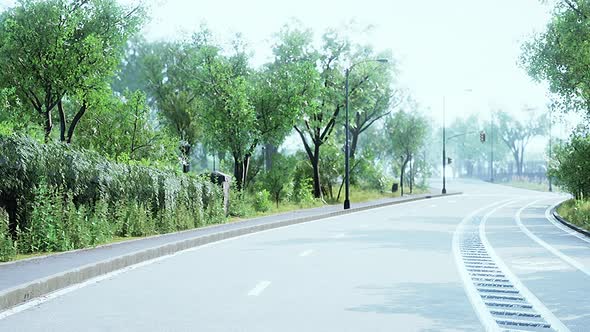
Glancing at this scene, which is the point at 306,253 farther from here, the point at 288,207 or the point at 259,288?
the point at 288,207

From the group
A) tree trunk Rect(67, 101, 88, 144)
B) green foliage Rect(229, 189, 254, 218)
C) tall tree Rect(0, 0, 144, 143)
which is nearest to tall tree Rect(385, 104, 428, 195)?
tree trunk Rect(67, 101, 88, 144)

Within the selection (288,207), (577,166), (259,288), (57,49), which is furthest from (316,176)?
(259,288)

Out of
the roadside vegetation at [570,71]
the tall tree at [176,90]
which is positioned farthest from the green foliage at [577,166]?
the tall tree at [176,90]

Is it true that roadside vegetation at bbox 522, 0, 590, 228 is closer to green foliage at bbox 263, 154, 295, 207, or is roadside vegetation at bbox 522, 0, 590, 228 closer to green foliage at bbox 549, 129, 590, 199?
green foliage at bbox 549, 129, 590, 199

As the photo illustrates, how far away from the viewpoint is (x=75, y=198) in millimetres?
19219

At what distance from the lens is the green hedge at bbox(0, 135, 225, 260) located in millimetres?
16516

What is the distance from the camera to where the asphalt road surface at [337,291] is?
30.3 ft

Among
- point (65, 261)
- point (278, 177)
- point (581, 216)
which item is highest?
point (278, 177)

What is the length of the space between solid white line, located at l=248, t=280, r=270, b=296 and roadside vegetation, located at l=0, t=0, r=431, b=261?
4.78 meters

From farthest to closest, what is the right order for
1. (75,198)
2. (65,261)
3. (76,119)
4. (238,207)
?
(76,119) → (238,207) → (75,198) → (65,261)

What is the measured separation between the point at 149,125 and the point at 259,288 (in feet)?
92.5

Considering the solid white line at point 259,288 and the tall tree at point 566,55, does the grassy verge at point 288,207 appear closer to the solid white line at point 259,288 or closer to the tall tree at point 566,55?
the solid white line at point 259,288

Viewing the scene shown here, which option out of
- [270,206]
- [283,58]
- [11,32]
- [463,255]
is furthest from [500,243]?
[283,58]

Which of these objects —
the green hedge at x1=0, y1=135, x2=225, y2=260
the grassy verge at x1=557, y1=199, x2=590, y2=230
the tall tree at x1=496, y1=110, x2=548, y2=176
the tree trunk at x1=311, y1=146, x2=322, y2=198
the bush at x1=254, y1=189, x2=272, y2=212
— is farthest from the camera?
the tall tree at x1=496, y1=110, x2=548, y2=176
